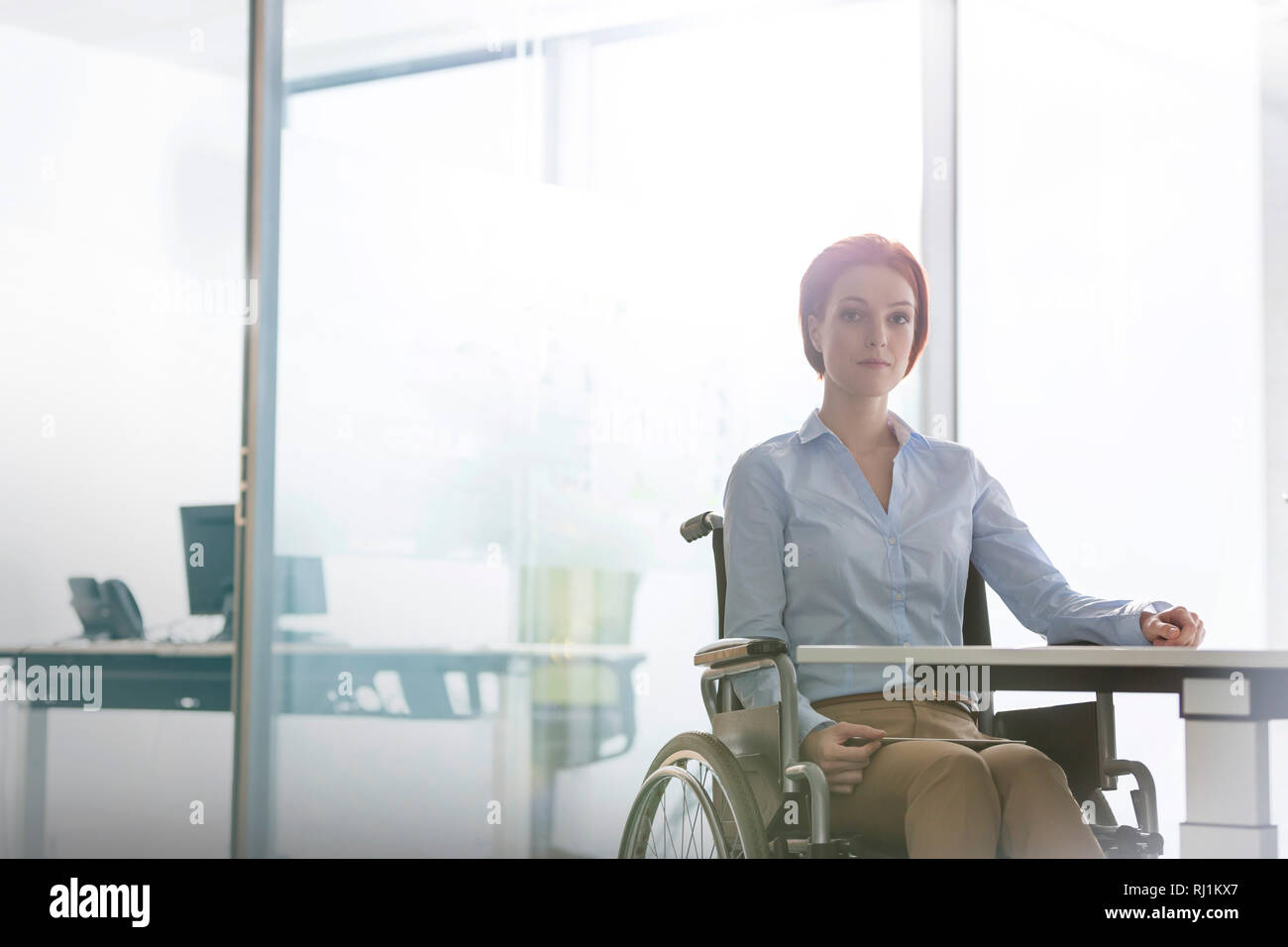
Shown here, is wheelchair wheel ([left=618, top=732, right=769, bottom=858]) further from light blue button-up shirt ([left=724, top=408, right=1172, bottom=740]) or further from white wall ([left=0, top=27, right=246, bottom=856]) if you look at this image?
white wall ([left=0, top=27, right=246, bottom=856])

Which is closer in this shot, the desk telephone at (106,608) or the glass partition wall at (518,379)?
the desk telephone at (106,608)

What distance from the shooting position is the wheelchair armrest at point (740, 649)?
5.45 ft

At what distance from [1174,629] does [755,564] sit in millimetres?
570

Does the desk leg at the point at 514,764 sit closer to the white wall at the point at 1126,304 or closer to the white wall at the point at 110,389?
the white wall at the point at 110,389

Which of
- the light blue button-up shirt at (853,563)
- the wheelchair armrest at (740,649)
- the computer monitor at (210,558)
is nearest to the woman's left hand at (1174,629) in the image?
the light blue button-up shirt at (853,563)

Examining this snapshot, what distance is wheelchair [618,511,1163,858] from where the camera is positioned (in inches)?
63.9

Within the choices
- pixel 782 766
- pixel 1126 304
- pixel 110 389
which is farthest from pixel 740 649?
pixel 1126 304

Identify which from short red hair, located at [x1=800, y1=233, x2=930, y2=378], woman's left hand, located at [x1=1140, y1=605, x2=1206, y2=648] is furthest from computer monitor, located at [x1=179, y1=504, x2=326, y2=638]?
woman's left hand, located at [x1=1140, y1=605, x2=1206, y2=648]

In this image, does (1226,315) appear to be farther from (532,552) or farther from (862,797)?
(862,797)

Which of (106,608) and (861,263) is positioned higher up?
(861,263)

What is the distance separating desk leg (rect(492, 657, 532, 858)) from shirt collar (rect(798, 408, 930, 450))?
159 centimetres

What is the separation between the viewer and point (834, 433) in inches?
78.7

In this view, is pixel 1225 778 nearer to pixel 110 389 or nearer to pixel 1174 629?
pixel 1174 629

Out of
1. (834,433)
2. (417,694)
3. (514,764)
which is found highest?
(834,433)
